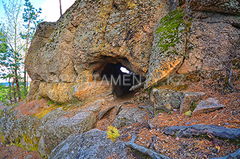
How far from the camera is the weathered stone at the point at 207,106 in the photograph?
11.1 feet

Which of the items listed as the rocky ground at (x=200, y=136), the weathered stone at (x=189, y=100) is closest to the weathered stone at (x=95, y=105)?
the rocky ground at (x=200, y=136)

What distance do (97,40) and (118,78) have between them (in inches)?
214

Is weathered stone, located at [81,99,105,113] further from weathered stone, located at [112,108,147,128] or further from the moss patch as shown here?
the moss patch

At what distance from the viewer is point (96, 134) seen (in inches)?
165

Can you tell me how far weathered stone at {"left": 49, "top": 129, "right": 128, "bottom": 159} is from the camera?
3207 millimetres

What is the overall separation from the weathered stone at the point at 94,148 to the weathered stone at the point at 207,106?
2.56 m

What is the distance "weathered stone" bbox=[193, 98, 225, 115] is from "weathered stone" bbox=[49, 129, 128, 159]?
2.56m

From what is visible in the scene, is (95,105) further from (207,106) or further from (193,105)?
(207,106)

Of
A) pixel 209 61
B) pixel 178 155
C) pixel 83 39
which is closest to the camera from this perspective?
pixel 178 155

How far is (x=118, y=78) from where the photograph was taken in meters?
12.9

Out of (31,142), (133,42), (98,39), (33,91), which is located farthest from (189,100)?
(33,91)

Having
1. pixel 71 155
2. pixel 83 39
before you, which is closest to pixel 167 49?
pixel 71 155

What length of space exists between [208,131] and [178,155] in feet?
2.81

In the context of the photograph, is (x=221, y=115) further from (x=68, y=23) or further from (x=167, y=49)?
(x=68, y=23)
